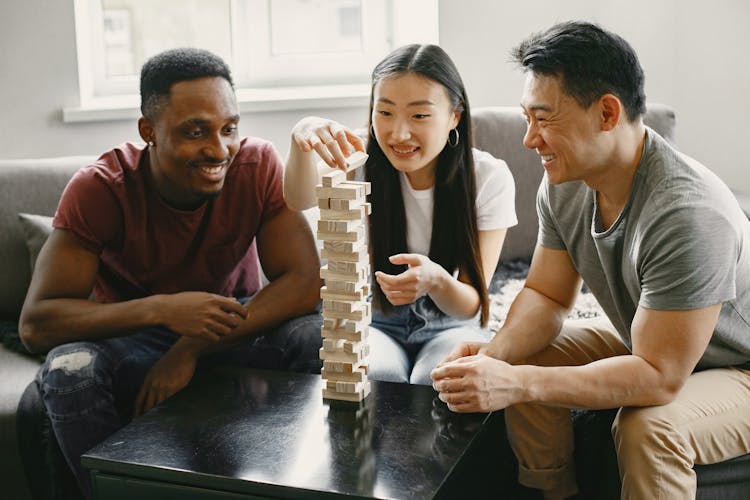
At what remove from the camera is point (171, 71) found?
2.06 m

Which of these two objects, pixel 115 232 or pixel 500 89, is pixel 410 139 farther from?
pixel 500 89

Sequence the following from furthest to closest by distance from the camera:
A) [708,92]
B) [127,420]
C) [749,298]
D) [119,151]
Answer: [708,92]
[119,151]
[127,420]
[749,298]

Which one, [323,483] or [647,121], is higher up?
[647,121]

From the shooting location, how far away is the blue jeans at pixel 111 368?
185 cm

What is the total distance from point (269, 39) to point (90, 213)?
141 cm

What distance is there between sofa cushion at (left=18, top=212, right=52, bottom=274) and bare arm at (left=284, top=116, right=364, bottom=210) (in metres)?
0.70

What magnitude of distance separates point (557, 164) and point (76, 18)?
1.73m

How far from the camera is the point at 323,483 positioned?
1409mm

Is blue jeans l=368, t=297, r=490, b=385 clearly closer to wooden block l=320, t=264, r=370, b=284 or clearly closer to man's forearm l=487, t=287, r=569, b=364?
man's forearm l=487, t=287, r=569, b=364

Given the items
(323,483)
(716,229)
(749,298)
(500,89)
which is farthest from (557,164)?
(500,89)

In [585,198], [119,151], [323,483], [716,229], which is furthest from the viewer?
[119,151]

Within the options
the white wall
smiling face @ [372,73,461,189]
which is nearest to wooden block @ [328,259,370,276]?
smiling face @ [372,73,461,189]

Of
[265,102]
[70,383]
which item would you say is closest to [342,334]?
[70,383]

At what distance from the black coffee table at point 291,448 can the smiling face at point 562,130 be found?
0.48 metres
